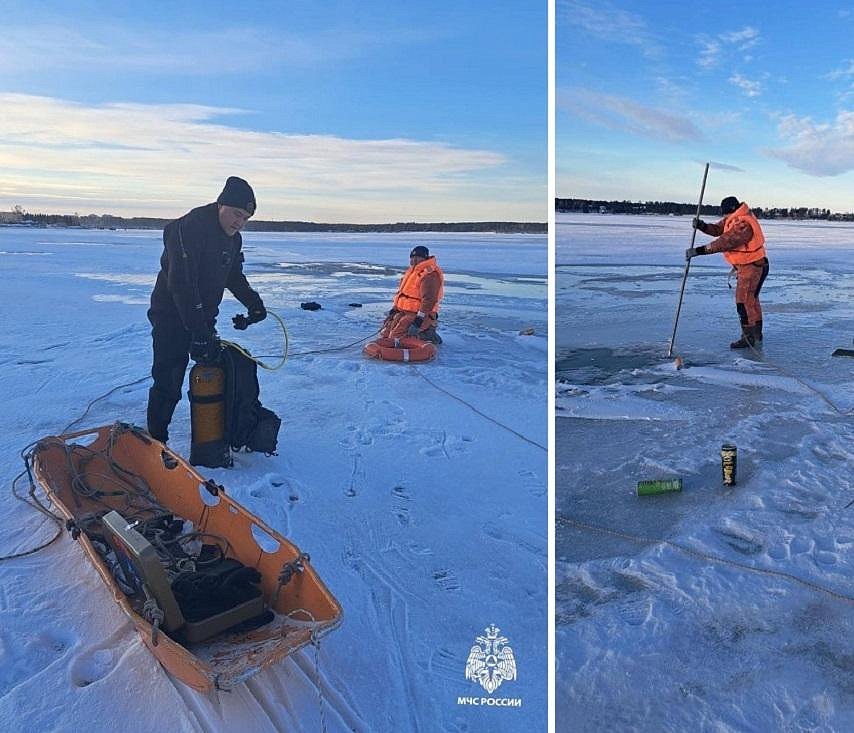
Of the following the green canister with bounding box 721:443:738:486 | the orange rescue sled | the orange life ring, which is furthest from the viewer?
the orange life ring

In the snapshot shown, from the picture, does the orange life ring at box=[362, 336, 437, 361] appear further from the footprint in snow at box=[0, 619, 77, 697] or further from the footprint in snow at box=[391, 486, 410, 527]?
the footprint in snow at box=[0, 619, 77, 697]

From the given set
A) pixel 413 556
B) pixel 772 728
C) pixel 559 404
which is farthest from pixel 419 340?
pixel 772 728

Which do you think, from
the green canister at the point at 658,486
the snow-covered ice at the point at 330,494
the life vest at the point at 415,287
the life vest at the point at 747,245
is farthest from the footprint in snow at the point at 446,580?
the life vest at the point at 747,245

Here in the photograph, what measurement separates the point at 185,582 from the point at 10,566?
59cm

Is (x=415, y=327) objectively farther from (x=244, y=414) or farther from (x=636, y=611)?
(x=636, y=611)

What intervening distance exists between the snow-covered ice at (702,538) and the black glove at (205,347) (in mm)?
1360

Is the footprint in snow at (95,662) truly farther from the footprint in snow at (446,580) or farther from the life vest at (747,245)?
the life vest at (747,245)

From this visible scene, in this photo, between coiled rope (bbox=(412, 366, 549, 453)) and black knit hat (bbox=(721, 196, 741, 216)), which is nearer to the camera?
coiled rope (bbox=(412, 366, 549, 453))

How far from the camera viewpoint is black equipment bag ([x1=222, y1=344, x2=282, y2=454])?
2.74 meters

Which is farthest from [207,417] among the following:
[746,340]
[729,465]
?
[746,340]

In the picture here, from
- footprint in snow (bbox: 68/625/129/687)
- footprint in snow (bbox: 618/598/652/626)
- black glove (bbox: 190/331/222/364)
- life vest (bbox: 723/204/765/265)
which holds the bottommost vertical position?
footprint in snow (bbox: 68/625/129/687)

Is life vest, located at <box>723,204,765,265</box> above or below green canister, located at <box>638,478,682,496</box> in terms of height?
above

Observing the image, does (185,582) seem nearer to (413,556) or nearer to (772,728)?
(413,556)

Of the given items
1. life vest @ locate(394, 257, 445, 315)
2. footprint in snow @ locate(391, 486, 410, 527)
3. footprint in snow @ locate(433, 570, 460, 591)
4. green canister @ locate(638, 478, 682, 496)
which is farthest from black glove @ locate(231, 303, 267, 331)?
life vest @ locate(394, 257, 445, 315)
